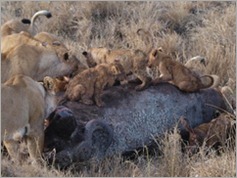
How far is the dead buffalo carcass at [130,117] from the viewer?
7.95 meters

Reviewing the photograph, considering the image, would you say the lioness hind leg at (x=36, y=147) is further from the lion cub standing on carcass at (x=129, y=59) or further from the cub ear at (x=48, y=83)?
the lion cub standing on carcass at (x=129, y=59)

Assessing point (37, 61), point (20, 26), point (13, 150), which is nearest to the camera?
point (13, 150)

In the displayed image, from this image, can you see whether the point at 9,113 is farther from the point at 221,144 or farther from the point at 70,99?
the point at 221,144

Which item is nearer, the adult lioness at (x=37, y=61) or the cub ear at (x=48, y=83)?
the cub ear at (x=48, y=83)

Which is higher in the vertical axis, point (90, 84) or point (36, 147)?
point (90, 84)

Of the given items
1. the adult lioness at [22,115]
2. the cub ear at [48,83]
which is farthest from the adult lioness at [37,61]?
the adult lioness at [22,115]

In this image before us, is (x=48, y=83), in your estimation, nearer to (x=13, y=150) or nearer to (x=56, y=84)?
(x=56, y=84)

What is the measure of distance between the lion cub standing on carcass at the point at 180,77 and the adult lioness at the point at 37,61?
114 centimetres

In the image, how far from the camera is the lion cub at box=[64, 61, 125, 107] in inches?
331

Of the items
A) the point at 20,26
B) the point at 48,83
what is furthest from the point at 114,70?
the point at 20,26

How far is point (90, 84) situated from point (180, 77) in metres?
1.25

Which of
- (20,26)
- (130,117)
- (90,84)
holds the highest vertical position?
(90,84)

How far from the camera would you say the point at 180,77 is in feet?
30.1

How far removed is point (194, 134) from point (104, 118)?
106cm
